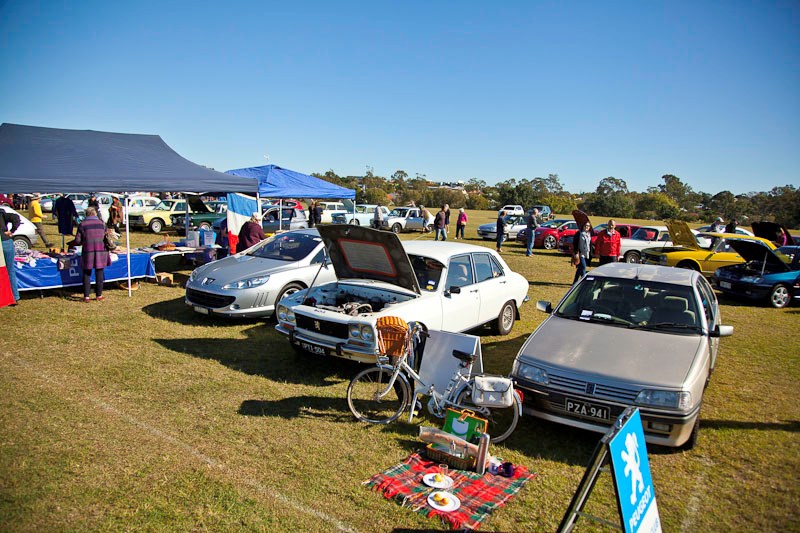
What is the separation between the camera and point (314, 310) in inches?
238

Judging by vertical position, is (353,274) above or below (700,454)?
above

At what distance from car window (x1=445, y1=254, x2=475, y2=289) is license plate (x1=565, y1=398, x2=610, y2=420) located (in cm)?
271

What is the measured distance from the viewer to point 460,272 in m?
7.36

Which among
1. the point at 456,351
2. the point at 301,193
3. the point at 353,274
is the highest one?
the point at 301,193

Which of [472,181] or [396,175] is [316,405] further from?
[472,181]

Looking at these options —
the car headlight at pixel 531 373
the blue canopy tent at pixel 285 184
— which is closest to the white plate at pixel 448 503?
the car headlight at pixel 531 373

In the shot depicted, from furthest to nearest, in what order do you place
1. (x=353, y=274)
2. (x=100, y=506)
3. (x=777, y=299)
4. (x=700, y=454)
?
(x=777, y=299)
(x=353, y=274)
(x=700, y=454)
(x=100, y=506)

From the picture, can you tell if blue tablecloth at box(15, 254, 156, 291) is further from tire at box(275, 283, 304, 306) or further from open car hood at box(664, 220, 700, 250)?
open car hood at box(664, 220, 700, 250)

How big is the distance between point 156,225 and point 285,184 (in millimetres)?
12409

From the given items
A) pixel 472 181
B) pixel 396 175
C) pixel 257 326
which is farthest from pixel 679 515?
pixel 472 181

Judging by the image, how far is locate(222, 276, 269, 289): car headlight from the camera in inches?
325

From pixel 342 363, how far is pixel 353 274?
1.23 metres

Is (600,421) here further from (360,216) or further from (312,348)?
(360,216)

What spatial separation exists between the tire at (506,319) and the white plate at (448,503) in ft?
15.1
